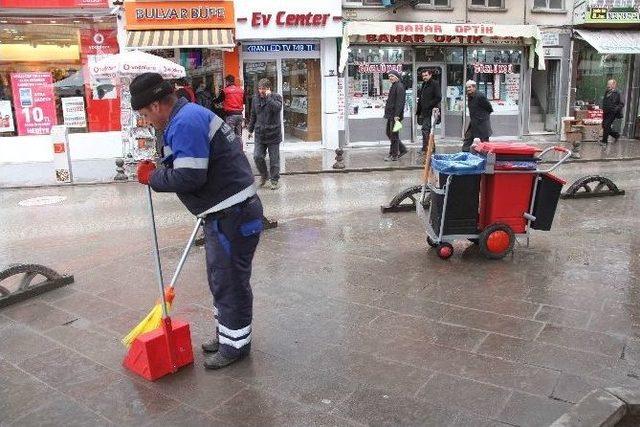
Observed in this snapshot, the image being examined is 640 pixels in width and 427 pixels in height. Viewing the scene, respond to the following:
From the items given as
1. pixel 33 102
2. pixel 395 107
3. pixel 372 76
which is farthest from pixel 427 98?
pixel 33 102

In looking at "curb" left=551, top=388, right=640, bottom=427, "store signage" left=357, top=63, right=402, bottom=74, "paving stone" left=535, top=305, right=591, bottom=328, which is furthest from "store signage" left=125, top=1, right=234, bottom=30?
"curb" left=551, top=388, right=640, bottom=427

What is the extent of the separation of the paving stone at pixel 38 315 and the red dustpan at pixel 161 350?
3.82 feet

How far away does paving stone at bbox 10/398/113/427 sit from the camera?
341 centimetres

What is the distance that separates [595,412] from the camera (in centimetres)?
335

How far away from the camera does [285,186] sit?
11.6 meters

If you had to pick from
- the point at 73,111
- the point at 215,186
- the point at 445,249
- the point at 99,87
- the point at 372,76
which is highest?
the point at 372,76

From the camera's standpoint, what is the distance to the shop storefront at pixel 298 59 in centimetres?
1620

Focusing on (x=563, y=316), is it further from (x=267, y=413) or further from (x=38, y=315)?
(x=38, y=315)

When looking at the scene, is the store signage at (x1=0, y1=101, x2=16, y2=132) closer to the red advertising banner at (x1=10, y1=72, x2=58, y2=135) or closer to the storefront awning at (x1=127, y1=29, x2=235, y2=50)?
the red advertising banner at (x1=10, y1=72, x2=58, y2=135)

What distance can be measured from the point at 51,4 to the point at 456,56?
439 inches

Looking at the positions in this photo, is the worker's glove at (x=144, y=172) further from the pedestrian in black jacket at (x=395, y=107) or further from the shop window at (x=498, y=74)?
the shop window at (x=498, y=74)

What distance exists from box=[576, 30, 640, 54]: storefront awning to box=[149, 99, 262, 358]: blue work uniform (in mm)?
17608

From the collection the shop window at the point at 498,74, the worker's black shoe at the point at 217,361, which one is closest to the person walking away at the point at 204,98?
the shop window at the point at 498,74

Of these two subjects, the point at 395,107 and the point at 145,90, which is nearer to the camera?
the point at 145,90
